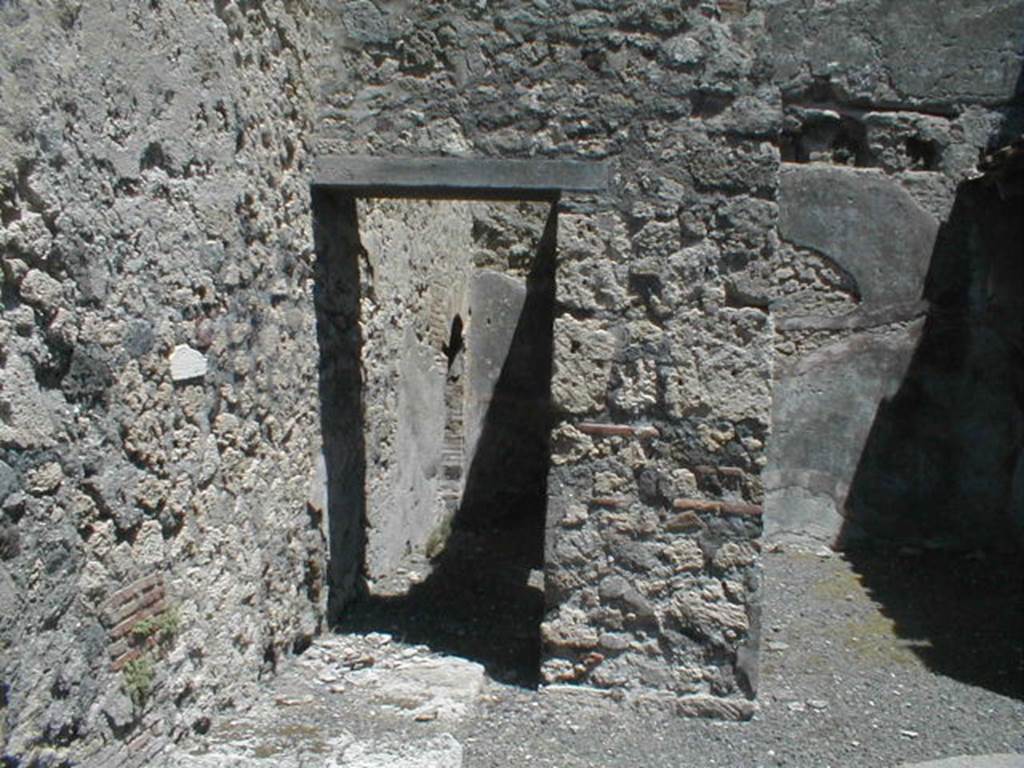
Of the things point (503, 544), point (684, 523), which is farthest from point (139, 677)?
point (503, 544)

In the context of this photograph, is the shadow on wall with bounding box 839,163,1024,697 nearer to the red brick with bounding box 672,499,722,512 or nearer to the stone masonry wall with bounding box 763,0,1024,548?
the stone masonry wall with bounding box 763,0,1024,548

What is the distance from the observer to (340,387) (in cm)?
446

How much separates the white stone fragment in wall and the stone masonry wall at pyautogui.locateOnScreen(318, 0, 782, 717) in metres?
1.15

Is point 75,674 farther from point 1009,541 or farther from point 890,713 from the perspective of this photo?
point 1009,541

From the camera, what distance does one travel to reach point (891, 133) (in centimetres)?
691

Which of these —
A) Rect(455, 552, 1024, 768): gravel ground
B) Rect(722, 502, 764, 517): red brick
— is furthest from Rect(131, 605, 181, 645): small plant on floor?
Rect(722, 502, 764, 517): red brick

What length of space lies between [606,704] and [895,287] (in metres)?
4.09

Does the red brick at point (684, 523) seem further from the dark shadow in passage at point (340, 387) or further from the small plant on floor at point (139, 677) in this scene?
the small plant on floor at point (139, 677)

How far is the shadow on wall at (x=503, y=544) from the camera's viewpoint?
4.51m

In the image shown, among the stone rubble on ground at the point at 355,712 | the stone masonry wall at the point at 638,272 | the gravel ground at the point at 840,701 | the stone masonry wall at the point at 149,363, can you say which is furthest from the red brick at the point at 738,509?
the stone masonry wall at the point at 149,363

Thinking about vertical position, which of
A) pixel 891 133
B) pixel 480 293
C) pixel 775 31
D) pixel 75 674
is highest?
pixel 775 31

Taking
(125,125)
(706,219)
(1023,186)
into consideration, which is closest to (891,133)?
(1023,186)

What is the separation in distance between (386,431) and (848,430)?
3.28 m

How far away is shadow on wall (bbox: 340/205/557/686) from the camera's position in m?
4.51
